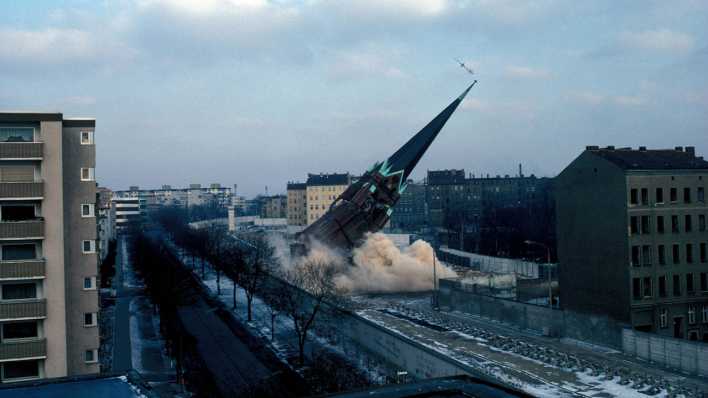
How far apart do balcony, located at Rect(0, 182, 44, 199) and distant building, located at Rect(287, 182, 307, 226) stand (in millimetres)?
90859

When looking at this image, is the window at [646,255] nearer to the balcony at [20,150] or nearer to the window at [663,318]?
the window at [663,318]

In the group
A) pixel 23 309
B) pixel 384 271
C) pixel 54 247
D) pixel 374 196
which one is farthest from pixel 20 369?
pixel 384 271

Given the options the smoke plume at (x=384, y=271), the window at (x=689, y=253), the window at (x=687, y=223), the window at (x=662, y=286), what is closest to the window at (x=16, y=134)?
the window at (x=662, y=286)

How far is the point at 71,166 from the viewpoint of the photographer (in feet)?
62.2

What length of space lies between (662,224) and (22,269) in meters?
25.0

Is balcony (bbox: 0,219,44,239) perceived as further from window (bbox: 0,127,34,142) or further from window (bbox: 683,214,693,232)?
window (bbox: 683,214,693,232)

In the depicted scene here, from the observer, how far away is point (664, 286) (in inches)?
1084

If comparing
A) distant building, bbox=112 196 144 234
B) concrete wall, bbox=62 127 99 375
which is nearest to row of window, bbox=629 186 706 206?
concrete wall, bbox=62 127 99 375

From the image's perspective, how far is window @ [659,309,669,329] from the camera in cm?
2728

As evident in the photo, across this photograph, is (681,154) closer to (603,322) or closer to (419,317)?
(603,322)

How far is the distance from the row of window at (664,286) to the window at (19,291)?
74.6 ft

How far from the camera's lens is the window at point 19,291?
17.4 meters

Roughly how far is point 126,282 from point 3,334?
39812 millimetres

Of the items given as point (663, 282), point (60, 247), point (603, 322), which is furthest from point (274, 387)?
point (663, 282)
